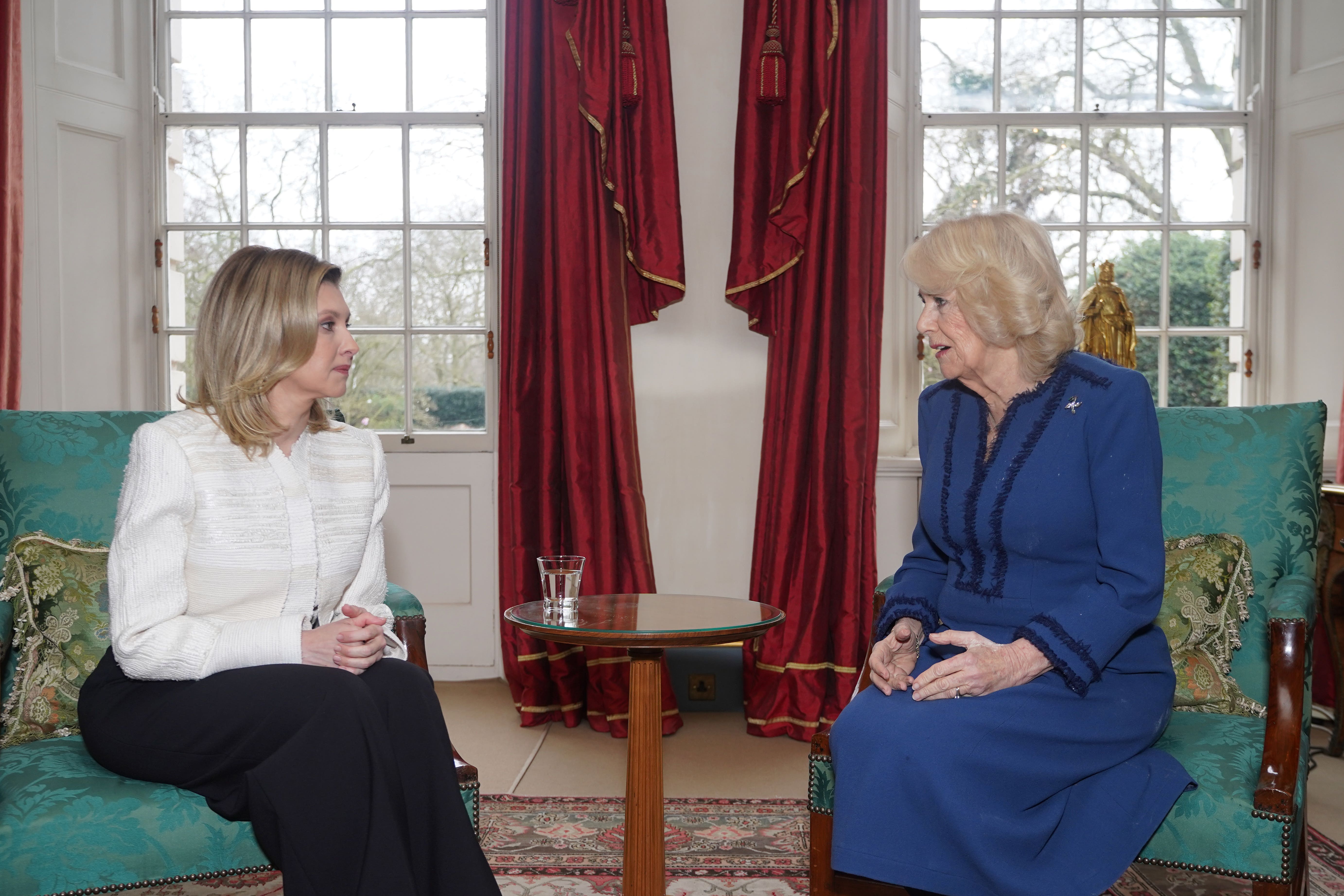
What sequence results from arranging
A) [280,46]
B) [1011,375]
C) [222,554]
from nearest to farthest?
1. [222,554]
2. [1011,375]
3. [280,46]

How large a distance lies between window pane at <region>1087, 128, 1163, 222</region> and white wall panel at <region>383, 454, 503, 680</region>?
2.39 metres

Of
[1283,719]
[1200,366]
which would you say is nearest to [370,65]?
[1200,366]

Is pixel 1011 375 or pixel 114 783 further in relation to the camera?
pixel 1011 375

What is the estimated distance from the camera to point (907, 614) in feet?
6.10

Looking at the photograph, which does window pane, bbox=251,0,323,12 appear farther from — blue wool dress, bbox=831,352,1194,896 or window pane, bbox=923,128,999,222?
blue wool dress, bbox=831,352,1194,896

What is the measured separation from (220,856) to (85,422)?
1079 mm

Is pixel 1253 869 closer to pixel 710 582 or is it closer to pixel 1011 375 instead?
pixel 1011 375

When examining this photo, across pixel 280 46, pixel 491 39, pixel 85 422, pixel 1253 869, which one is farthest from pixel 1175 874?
pixel 280 46

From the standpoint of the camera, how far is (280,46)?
13.0 ft

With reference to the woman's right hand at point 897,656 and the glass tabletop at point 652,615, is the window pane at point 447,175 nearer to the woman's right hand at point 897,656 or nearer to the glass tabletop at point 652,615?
the glass tabletop at point 652,615

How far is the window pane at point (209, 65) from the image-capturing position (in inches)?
156

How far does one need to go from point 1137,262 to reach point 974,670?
274cm

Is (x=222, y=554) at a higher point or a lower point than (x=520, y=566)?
higher

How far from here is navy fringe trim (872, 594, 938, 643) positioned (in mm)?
1858
